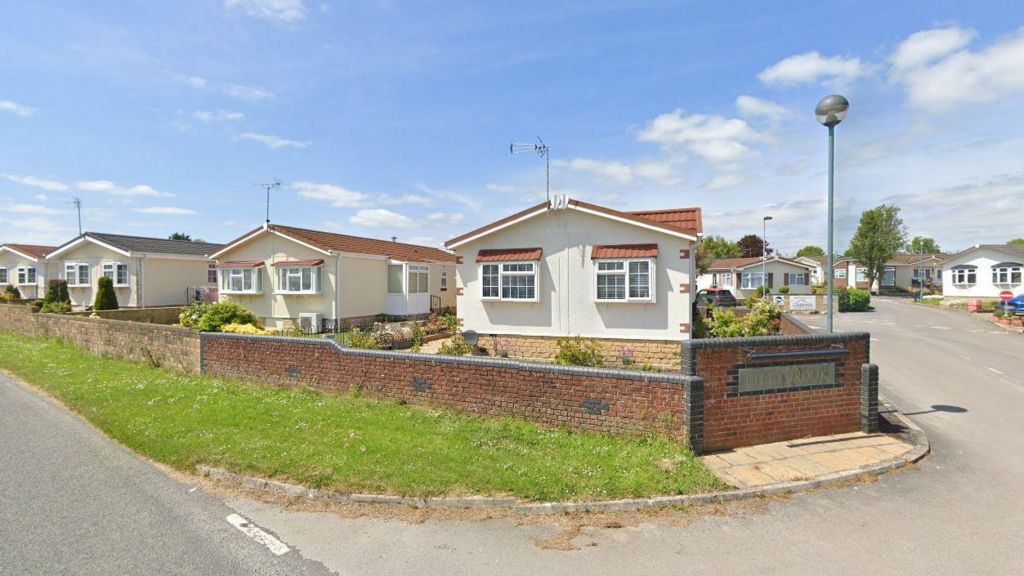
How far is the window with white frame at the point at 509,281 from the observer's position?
591 inches

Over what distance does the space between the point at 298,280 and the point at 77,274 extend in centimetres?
1956

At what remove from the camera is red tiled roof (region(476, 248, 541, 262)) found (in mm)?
14984

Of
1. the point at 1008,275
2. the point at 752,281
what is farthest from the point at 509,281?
the point at 1008,275

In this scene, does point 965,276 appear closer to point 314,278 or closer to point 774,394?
point 774,394

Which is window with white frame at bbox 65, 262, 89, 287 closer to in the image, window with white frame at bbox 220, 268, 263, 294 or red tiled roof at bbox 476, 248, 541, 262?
window with white frame at bbox 220, 268, 263, 294

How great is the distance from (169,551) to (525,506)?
349cm

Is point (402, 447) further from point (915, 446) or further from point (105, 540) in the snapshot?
point (915, 446)

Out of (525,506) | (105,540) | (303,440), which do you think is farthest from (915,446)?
(105,540)

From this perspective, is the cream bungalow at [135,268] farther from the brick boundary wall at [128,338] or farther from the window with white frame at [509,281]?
the window with white frame at [509,281]

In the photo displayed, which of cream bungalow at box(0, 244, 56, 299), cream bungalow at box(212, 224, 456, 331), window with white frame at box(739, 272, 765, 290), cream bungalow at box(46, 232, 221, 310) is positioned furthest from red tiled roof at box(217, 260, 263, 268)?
window with white frame at box(739, 272, 765, 290)

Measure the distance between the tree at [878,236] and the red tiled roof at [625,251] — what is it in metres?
53.2

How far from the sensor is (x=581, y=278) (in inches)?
575

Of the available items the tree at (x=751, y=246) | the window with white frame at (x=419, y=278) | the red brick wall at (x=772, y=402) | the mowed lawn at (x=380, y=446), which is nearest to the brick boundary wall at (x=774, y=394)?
the red brick wall at (x=772, y=402)

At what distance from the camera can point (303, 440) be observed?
7559 millimetres
